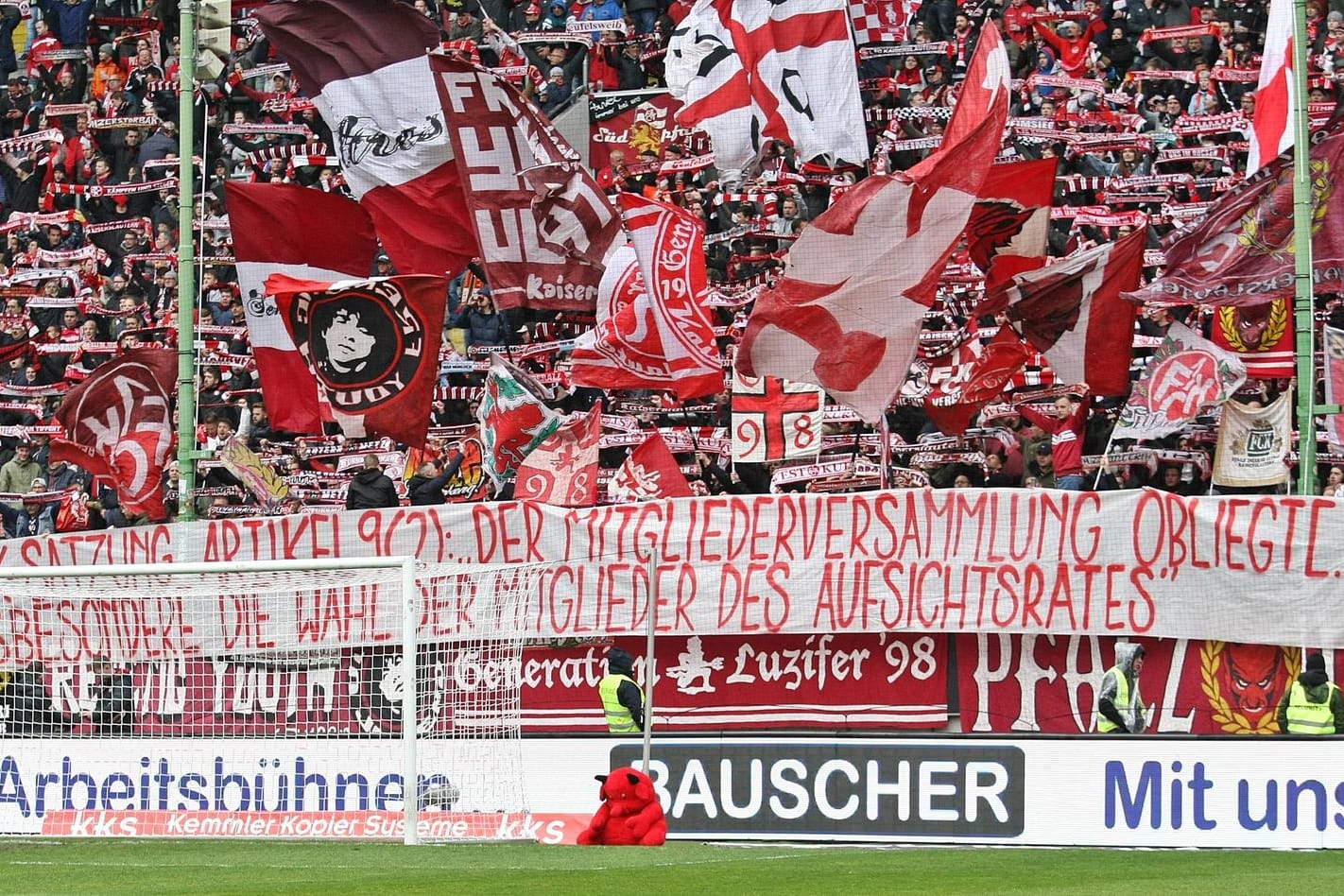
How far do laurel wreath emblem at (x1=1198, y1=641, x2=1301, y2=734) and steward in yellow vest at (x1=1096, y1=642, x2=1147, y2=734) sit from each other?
0.43 meters

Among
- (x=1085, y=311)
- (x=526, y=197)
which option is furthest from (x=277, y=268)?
(x=1085, y=311)

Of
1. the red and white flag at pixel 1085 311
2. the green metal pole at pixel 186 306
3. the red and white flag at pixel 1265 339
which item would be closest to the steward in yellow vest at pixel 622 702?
the green metal pole at pixel 186 306

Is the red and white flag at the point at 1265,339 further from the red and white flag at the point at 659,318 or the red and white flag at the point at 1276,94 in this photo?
the red and white flag at the point at 659,318

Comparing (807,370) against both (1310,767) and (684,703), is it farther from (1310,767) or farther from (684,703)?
(1310,767)

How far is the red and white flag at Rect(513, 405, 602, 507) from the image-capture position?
50.3 ft

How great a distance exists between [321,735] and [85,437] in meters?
4.21

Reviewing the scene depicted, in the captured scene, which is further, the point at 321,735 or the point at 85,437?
the point at 85,437

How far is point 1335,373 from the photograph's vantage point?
553 inches

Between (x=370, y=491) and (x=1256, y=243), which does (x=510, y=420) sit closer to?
(x=370, y=491)

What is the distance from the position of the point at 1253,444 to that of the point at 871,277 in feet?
10.2

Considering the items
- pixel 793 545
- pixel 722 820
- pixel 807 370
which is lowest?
pixel 722 820

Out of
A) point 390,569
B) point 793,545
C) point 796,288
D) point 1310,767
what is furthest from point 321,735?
point 1310,767

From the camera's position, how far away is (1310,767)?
12445mm

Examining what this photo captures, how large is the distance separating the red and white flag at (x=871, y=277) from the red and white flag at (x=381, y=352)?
252 centimetres
